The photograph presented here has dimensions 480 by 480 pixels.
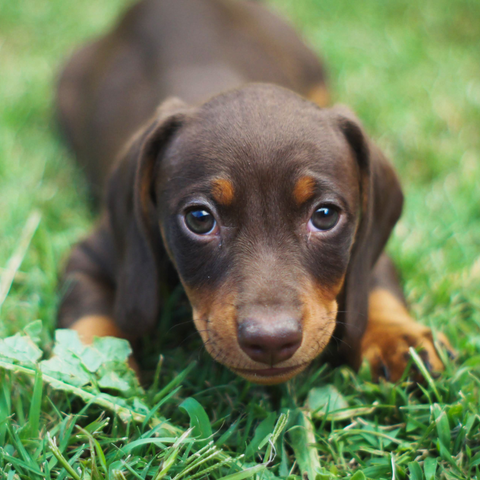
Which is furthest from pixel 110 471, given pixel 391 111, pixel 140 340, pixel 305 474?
pixel 391 111

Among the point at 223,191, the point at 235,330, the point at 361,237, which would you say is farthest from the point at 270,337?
the point at 361,237

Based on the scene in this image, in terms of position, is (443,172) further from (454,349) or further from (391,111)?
(454,349)

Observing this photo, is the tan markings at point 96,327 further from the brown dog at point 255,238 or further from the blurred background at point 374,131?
the blurred background at point 374,131

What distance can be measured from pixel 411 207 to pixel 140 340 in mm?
2176

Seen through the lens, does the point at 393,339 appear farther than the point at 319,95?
No

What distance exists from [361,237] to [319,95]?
2847 millimetres

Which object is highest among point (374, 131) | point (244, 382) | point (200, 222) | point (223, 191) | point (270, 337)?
point (223, 191)

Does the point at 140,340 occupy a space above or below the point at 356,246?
below

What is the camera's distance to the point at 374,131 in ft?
16.6

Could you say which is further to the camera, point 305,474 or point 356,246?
point 356,246

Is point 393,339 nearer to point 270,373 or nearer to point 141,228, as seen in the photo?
point 270,373

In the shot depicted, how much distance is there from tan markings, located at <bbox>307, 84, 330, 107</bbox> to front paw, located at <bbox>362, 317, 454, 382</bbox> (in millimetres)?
2841

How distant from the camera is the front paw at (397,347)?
267cm

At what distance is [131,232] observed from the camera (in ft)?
9.50
